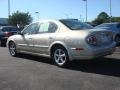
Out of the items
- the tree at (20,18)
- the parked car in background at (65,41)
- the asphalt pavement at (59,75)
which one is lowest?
the asphalt pavement at (59,75)

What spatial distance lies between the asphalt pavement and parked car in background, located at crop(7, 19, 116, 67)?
0.44 meters

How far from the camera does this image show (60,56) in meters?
9.23

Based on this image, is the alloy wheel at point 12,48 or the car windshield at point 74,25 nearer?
the car windshield at point 74,25

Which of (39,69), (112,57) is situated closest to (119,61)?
(112,57)

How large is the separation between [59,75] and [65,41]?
4.44ft

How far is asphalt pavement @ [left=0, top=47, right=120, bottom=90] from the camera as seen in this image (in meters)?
→ 6.69

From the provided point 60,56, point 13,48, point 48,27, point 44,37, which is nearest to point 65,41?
point 60,56

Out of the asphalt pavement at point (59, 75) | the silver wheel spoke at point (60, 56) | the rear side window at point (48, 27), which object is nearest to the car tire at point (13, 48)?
the asphalt pavement at point (59, 75)

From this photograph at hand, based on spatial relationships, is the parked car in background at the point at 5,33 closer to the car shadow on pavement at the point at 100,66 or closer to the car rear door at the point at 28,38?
the car rear door at the point at 28,38

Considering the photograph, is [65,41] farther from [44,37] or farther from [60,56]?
[44,37]

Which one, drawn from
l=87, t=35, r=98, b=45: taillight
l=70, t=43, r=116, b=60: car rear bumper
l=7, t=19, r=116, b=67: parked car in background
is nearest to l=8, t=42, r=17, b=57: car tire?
l=7, t=19, r=116, b=67: parked car in background

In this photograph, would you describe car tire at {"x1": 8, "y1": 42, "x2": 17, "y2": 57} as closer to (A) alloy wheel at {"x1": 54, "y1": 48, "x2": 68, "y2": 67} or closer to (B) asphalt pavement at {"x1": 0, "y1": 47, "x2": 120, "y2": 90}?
(B) asphalt pavement at {"x1": 0, "y1": 47, "x2": 120, "y2": 90}

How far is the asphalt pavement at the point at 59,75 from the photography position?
263 inches

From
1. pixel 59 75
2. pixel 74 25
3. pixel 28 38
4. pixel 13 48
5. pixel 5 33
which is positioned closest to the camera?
pixel 59 75
